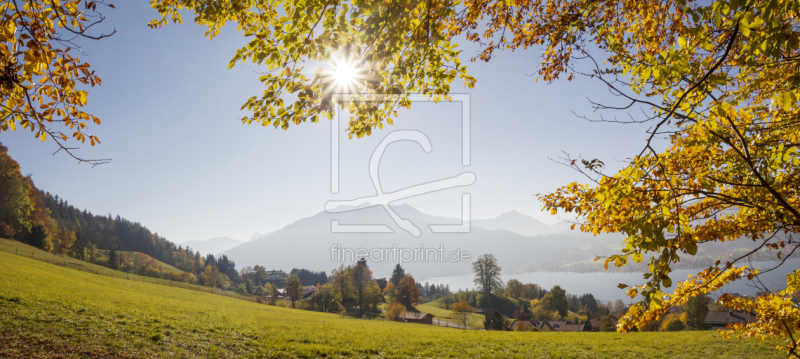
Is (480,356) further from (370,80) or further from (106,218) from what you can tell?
(106,218)

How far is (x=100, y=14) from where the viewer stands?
9.05ft

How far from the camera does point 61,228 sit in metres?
63.9

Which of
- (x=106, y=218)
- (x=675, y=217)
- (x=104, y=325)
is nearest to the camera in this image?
(x=675, y=217)

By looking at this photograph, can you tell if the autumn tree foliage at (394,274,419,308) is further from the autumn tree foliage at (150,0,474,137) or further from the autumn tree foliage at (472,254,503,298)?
the autumn tree foliage at (150,0,474,137)

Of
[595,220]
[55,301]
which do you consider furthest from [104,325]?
[595,220]

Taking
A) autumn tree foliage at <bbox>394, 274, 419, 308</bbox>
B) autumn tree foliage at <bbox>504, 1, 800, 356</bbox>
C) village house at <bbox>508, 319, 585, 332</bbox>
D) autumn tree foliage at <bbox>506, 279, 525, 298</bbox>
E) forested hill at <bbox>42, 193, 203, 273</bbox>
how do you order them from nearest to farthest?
autumn tree foliage at <bbox>504, 1, 800, 356</bbox>
village house at <bbox>508, 319, 585, 332</bbox>
autumn tree foliage at <bbox>394, 274, 419, 308</bbox>
autumn tree foliage at <bbox>506, 279, 525, 298</bbox>
forested hill at <bbox>42, 193, 203, 273</bbox>

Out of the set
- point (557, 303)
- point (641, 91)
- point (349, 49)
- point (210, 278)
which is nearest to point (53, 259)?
point (210, 278)

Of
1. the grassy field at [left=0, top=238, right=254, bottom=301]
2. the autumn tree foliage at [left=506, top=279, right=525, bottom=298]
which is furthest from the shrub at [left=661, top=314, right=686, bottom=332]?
the grassy field at [left=0, top=238, right=254, bottom=301]

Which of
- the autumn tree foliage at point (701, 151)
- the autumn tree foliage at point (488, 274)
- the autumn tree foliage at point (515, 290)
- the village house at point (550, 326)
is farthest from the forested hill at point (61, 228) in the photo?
the autumn tree foliage at point (515, 290)

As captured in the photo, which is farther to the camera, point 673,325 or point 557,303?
point 557,303

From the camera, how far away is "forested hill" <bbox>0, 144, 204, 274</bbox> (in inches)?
1454

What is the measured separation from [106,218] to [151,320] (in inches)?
5129

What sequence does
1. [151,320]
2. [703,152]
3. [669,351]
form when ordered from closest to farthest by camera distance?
1. [703,152]
2. [151,320]
3. [669,351]

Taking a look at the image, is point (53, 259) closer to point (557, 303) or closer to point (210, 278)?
point (210, 278)
